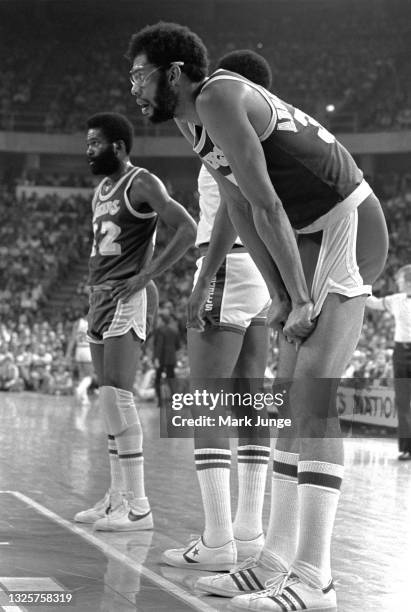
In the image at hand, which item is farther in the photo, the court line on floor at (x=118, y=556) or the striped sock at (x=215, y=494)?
the striped sock at (x=215, y=494)

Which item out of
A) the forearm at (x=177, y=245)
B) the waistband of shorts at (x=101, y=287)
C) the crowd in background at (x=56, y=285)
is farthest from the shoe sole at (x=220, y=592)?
the crowd in background at (x=56, y=285)

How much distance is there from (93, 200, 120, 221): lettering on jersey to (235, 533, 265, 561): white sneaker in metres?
2.00

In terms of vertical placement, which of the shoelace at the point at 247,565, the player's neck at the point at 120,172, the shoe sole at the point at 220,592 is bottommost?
the shoe sole at the point at 220,592

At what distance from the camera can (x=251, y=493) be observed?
4340mm

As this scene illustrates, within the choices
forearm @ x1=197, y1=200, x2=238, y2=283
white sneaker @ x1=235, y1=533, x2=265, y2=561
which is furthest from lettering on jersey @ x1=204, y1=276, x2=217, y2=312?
white sneaker @ x1=235, y1=533, x2=265, y2=561

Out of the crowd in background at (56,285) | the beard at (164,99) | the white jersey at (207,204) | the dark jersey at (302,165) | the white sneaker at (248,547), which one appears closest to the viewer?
the dark jersey at (302,165)

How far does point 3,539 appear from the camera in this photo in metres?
4.36

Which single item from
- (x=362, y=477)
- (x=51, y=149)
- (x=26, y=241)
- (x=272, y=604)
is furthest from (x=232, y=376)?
(x=51, y=149)

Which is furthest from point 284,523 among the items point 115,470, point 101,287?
point 101,287

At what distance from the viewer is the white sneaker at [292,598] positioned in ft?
10.5

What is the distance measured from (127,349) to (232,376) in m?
0.98

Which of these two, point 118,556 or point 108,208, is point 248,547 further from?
point 108,208

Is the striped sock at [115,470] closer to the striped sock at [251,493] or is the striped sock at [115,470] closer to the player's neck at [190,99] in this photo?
the striped sock at [251,493]

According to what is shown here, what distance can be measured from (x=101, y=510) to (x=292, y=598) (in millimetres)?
2113
